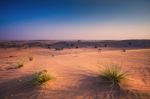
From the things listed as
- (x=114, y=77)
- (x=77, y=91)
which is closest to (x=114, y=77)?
(x=114, y=77)

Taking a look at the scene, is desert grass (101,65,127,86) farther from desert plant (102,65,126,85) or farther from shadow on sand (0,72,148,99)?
shadow on sand (0,72,148,99)

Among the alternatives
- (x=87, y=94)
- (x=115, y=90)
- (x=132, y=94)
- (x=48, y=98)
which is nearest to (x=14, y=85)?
(x=48, y=98)

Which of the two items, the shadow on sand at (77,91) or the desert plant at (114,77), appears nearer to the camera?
the shadow on sand at (77,91)

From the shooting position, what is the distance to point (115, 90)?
6.61 m

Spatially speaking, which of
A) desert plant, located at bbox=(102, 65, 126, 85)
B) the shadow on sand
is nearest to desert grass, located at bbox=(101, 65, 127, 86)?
desert plant, located at bbox=(102, 65, 126, 85)

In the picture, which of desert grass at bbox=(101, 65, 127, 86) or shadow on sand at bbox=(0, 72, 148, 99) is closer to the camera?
shadow on sand at bbox=(0, 72, 148, 99)

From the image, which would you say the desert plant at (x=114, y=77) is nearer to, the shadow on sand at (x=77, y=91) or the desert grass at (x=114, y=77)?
the desert grass at (x=114, y=77)

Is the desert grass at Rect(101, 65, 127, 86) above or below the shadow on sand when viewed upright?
above

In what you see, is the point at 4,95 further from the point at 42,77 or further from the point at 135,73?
the point at 135,73

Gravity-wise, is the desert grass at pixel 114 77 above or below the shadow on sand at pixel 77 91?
above

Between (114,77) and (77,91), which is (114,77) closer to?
(114,77)

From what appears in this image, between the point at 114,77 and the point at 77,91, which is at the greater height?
the point at 114,77

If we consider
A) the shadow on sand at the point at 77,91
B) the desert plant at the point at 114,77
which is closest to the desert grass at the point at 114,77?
the desert plant at the point at 114,77

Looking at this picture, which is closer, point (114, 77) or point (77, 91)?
point (77, 91)
